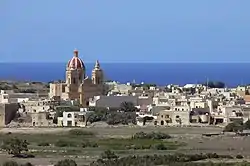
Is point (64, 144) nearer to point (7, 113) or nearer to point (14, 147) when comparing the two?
point (14, 147)

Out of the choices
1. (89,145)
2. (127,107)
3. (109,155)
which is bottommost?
→ (109,155)

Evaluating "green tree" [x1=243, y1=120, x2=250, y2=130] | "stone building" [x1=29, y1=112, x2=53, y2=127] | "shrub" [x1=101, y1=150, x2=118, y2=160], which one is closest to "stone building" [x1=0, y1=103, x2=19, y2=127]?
"stone building" [x1=29, y1=112, x2=53, y2=127]

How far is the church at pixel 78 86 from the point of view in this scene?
57656mm

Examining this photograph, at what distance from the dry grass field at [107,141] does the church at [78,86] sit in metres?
9.17

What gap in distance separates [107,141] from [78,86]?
16.5 m

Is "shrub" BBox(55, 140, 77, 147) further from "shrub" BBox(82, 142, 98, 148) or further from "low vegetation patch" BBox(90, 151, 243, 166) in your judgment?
"low vegetation patch" BBox(90, 151, 243, 166)

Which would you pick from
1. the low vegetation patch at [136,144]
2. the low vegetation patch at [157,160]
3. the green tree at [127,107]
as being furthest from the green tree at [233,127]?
the low vegetation patch at [157,160]

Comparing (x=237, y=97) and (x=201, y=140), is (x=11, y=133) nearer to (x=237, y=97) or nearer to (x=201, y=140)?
(x=201, y=140)

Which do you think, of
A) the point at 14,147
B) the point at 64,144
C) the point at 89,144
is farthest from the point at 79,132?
the point at 14,147

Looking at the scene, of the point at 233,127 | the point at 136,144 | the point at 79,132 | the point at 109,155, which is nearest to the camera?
the point at 109,155

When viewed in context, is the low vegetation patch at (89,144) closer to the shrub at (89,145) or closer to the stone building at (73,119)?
the shrub at (89,145)

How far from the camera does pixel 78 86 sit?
5800 cm

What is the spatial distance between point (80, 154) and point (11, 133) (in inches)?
451

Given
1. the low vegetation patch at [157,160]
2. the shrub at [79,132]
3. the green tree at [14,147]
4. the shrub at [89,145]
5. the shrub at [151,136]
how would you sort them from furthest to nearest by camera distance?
the shrub at [79,132] → the shrub at [151,136] → the shrub at [89,145] → the green tree at [14,147] → the low vegetation patch at [157,160]
